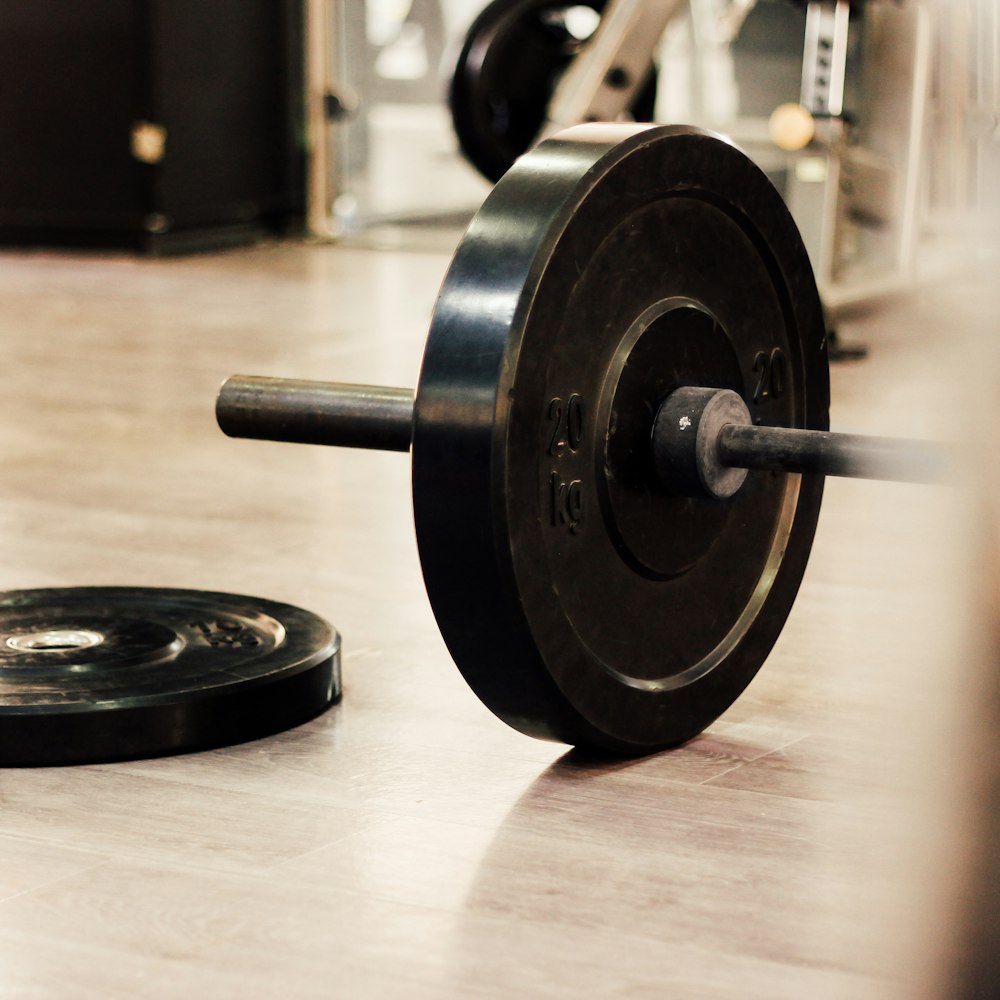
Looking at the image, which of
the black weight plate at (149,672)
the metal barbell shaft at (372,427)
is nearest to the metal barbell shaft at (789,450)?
the metal barbell shaft at (372,427)

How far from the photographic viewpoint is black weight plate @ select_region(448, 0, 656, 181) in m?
3.80

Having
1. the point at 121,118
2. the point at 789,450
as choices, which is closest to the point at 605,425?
the point at 789,450

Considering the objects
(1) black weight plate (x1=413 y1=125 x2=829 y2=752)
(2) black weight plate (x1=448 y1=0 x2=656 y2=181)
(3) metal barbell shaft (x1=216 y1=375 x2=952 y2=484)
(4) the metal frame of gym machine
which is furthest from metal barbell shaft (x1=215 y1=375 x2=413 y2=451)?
(2) black weight plate (x1=448 y1=0 x2=656 y2=181)

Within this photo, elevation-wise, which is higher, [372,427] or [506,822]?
[372,427]

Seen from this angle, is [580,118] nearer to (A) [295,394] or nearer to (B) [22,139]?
(A) [295,394]

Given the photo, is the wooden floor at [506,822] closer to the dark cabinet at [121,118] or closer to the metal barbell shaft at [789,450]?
the metal barbell shaft at [789,450]

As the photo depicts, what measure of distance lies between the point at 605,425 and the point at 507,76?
3.05 metres

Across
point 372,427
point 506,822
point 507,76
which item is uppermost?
point 507,76

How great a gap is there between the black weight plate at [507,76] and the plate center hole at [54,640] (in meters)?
2.70

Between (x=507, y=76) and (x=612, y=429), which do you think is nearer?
(x=612, y=429)

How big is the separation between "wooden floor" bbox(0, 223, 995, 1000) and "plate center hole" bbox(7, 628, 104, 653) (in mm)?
145

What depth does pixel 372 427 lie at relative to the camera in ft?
3.51

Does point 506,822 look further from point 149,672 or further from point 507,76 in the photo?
point 507,76

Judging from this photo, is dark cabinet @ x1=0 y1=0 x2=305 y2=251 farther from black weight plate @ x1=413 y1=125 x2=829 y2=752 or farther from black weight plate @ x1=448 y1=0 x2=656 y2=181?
black weight plate @ x1=413 y1=125 x2=829 y2=752
